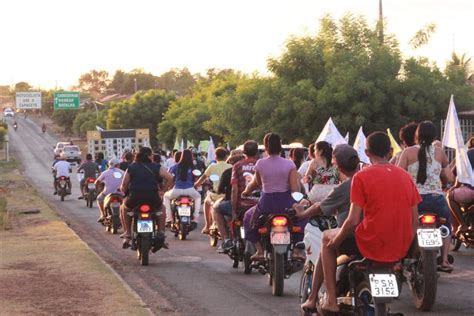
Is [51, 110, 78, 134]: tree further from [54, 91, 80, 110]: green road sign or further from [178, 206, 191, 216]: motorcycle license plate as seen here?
[178, 206, 191, 216]: motorcycle license plate

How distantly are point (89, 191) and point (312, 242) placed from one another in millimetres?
25646

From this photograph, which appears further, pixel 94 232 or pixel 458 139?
pixel 94 232

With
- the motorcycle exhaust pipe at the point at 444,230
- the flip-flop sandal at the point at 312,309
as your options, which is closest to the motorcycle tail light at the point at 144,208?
the motorcycle exhaust pipe at the point at 444,230

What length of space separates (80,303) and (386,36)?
34.1m

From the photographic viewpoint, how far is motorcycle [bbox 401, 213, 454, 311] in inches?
444

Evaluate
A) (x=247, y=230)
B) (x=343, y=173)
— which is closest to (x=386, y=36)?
(x=247, y=230)

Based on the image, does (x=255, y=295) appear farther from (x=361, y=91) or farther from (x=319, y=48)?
(x=319, y=48)

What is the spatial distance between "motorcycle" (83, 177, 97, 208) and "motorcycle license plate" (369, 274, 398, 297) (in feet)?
87.1

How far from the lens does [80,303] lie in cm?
1199

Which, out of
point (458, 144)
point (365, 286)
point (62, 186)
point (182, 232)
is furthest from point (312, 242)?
point (62, 186)

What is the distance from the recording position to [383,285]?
8297mm

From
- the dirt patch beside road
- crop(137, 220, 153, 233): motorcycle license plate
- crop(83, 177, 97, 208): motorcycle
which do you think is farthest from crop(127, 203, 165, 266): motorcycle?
crop(83, 177, 97, 208): motorcycle

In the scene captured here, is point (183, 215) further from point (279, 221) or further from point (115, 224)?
point (279, 221)

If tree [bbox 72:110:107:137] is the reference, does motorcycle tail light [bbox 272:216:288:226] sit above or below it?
Answer: below
